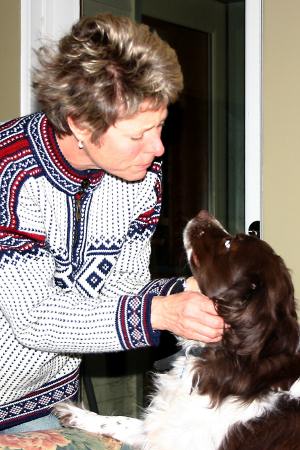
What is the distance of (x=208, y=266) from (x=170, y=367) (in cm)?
43

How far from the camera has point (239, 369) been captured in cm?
199

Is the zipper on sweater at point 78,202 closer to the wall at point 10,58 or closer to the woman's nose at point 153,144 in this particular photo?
the woman's nose at point 153,144

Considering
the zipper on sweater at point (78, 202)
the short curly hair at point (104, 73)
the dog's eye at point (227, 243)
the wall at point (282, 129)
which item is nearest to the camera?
the short curly hair at point (104, 73)

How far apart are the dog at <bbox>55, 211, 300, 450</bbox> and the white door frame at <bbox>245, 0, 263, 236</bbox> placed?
0.73 meters

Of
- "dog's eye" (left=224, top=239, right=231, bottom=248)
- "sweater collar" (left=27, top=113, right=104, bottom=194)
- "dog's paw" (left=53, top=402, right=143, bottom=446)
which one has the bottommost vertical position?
"dog's paw" (left=53, top=402, right=143, bottom=446)

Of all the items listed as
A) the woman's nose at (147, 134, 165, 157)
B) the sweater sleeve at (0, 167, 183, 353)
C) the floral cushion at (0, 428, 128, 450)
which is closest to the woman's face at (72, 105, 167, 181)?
the woman's nose at (147, 134, 165, 157)

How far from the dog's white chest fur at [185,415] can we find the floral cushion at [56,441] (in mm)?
307

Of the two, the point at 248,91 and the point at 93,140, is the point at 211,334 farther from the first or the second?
the point at 248,91

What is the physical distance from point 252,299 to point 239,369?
0.64 feet

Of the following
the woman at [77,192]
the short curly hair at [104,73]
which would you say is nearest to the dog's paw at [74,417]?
the woman at [77,192]

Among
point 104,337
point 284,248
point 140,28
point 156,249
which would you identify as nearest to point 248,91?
point 284,248

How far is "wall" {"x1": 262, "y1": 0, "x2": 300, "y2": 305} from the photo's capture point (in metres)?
2.70

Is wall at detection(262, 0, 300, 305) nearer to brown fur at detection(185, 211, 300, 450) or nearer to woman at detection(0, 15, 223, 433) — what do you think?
brown fur at detection(185, 211, 300, 450)

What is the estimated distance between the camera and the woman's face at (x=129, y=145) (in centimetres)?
174
